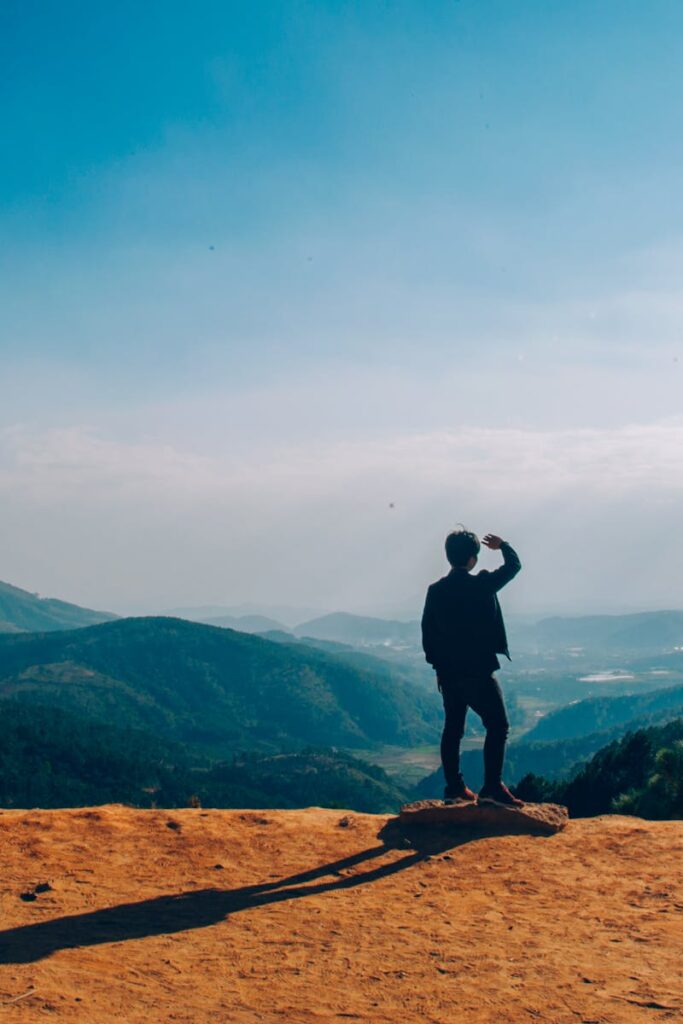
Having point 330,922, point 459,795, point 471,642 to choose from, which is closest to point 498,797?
point 459,795

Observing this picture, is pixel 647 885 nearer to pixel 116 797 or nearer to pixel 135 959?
pixel 135 959

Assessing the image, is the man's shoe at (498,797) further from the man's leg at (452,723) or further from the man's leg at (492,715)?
A: the man's leg at (452,723)

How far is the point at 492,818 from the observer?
9695mm

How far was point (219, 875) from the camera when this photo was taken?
8.46 meters

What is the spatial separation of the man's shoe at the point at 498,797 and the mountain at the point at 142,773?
9896 centimetres

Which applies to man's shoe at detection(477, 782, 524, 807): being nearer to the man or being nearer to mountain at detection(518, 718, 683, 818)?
the man

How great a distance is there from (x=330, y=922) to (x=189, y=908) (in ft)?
4.58

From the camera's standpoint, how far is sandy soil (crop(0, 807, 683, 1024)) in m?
5.20

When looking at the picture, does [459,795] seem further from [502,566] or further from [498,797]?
[502,566]

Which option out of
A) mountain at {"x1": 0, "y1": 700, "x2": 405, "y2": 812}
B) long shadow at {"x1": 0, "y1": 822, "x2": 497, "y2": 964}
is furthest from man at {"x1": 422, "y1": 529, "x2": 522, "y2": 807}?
mountain at {"x1": 0, "y1": 700, "x2": 405, "y2": 812}

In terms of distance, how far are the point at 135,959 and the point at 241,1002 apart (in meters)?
1.17

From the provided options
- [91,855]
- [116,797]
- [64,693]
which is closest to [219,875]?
[91,855]

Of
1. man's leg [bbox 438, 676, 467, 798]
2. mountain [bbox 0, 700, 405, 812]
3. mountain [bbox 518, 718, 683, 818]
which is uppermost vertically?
man's leg [bbox 438, 676, 467, 798]

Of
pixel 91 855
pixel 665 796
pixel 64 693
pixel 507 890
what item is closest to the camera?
pixel 507 890
